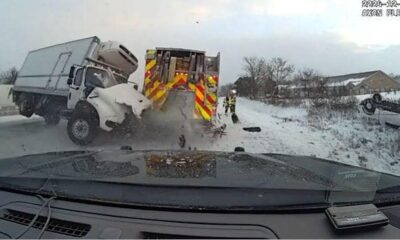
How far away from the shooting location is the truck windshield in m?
9.60

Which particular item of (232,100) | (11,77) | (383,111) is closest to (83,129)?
(11,77)

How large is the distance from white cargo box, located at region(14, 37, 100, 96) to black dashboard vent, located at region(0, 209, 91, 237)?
9.64m

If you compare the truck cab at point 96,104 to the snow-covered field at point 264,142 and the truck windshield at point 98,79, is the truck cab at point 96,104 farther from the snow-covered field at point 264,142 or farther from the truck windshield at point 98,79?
the snow-covered field at point 264,142

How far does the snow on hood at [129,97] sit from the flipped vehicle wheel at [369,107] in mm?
9357

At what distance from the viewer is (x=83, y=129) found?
9.04 m

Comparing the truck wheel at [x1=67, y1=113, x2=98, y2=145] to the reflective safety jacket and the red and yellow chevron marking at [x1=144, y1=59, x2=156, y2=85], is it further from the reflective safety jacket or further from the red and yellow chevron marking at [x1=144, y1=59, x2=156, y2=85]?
the reflective safety jacket

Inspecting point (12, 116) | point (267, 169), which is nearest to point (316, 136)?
point (267, 169)

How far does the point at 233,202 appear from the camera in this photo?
1.85m

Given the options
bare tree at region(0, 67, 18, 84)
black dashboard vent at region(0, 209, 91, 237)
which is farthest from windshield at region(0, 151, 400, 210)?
bare tree at region(0, 67, 18, 84)

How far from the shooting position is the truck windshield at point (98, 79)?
378 inches

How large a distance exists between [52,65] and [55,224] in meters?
11.7

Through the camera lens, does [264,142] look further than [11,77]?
No

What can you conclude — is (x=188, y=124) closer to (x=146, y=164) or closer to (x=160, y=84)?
(x=160, y=84)

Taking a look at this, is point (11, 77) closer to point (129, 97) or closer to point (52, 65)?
point (52, 65)
